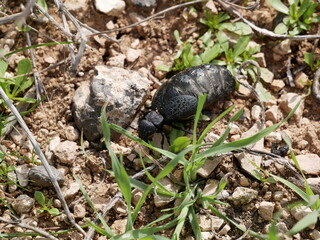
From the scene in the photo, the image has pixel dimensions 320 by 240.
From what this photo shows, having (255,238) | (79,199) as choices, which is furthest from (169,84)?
(255,238)

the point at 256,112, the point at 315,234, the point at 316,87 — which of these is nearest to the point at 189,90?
the point at 256,112

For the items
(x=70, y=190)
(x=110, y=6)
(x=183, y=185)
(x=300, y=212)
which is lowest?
(x=300, y=212)

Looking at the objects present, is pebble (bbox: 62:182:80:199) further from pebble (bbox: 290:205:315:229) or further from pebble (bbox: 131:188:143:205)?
pebble (bbox: 290:205:315:229)

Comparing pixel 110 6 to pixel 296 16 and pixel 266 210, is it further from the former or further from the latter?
pixel 266 210

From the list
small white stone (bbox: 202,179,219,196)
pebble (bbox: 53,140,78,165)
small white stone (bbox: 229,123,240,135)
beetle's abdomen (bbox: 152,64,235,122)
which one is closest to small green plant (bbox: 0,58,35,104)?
pebble (bbox: 53,140,78,165)

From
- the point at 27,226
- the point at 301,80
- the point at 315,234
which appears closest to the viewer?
the point at 27,226

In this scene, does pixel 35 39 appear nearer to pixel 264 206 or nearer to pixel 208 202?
pixel 208 202

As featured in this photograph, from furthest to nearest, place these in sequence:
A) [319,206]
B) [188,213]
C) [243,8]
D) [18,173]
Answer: [243,8] < [18,173] < [188,213] < [319,206]
